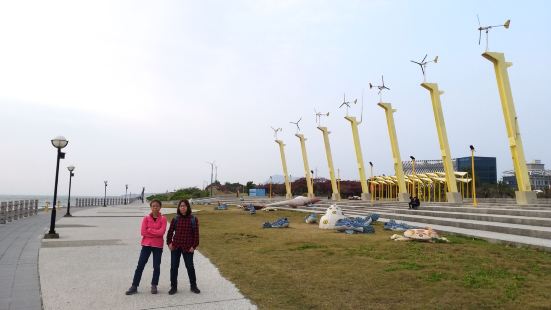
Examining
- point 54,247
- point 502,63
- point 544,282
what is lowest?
point 544,282

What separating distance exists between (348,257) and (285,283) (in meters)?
2.63

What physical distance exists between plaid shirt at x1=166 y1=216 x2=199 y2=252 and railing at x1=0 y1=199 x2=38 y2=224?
17.0 metres

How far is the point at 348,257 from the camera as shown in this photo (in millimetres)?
8711

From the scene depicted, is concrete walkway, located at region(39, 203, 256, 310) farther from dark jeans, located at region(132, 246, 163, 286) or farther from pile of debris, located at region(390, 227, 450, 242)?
pile of debris, located at region(390, 227, 450, 242)

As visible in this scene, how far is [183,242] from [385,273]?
3585 mm

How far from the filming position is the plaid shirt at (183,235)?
6152 mm

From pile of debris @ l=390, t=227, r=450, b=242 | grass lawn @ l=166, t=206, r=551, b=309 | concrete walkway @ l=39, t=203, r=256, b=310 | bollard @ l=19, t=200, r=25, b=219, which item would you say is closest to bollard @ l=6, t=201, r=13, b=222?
bollard @ l=19, t=200, r=25, b=219

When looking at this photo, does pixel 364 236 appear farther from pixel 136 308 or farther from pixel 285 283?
pixel 136 308

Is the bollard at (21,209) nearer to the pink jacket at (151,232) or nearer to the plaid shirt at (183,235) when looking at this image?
the pink jacket at (151,232)

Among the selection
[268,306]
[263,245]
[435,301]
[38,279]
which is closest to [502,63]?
[263,245]

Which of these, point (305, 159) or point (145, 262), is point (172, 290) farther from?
point (305, 159)

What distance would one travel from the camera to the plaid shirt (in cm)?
615

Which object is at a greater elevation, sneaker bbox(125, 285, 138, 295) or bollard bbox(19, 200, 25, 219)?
bollard bbox(19, 200, 25, 219)

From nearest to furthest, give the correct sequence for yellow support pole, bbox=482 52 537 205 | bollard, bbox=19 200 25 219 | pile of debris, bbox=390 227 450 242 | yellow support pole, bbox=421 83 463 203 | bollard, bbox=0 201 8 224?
pile of debris, bbox=390 227 450 242, bollard, bbox=0 201 8 224, yellow support pole, bbox=482 52 537 205, bollard, bbox=19 200 25 219, yellow support pole, bbox=421 83 463 203
